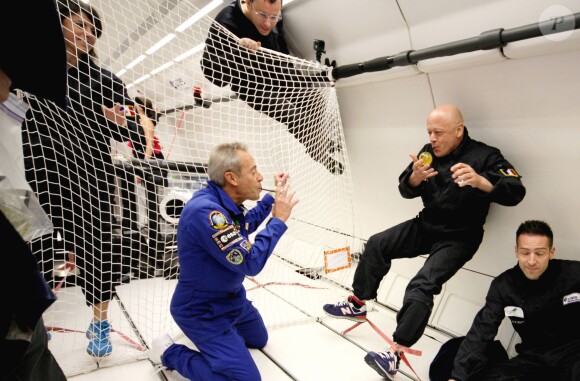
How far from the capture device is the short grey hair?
5.88 ft

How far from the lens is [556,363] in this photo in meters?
1.63

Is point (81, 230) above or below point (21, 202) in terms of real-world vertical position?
below

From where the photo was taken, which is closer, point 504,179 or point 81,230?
point 504,179

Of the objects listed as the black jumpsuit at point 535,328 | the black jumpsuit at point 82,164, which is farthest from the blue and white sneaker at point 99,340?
the black jumpsuit at point 535,328

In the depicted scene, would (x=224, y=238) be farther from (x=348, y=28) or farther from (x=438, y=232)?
(x=348, y=28)

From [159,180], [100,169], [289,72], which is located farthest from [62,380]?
[159,180]

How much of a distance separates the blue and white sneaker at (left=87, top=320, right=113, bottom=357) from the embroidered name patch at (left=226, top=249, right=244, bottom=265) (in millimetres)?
929

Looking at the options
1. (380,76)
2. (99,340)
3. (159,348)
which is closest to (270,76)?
(380,76)

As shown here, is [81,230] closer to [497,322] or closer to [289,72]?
[289,72]

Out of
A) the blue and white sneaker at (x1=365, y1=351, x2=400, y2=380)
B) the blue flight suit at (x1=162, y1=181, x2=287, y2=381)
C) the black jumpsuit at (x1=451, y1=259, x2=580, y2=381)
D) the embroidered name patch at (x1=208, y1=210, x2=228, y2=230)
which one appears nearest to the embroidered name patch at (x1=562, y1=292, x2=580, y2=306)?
the black jumpsuit at (x1=451, y1=259, x2=580, y2=381)

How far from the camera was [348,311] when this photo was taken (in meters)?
2.28

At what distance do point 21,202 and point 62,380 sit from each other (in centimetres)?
45

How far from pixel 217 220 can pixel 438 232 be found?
1253 mm

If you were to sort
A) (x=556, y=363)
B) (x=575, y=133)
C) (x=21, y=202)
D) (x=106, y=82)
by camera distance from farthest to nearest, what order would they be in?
(x=106, y=82), (x=575, y=133), (x=556, y=363), (x=21, y=202)
